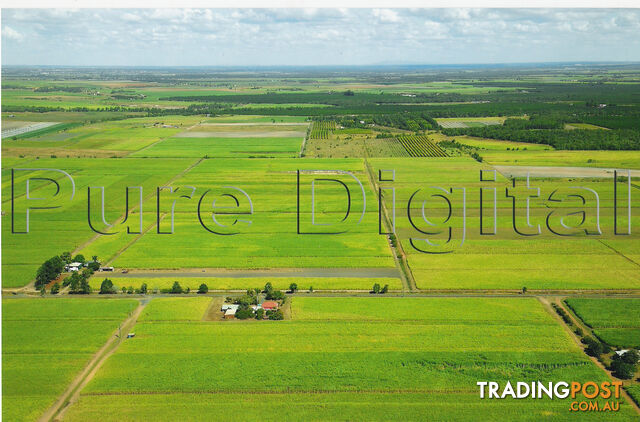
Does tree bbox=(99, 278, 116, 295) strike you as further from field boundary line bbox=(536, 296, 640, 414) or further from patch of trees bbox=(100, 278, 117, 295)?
field boundary line bbox=(536, 296, 640, 414)

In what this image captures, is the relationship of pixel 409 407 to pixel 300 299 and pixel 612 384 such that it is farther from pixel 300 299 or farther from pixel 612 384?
pixel 300 299

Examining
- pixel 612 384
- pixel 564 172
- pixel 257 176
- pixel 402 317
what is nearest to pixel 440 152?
pixel 564 172

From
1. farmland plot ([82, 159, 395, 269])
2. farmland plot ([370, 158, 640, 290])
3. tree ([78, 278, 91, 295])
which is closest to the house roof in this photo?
farmland plot ([82, 159, 395, 269])

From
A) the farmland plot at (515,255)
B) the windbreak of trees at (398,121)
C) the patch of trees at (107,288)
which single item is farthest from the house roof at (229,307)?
the windbreak of trees at (398,121)

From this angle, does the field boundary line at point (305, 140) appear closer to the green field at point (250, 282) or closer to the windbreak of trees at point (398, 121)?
the windbreak of trees at point (398, 121)

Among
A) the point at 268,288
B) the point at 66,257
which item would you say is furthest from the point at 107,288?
the point at 268,288
